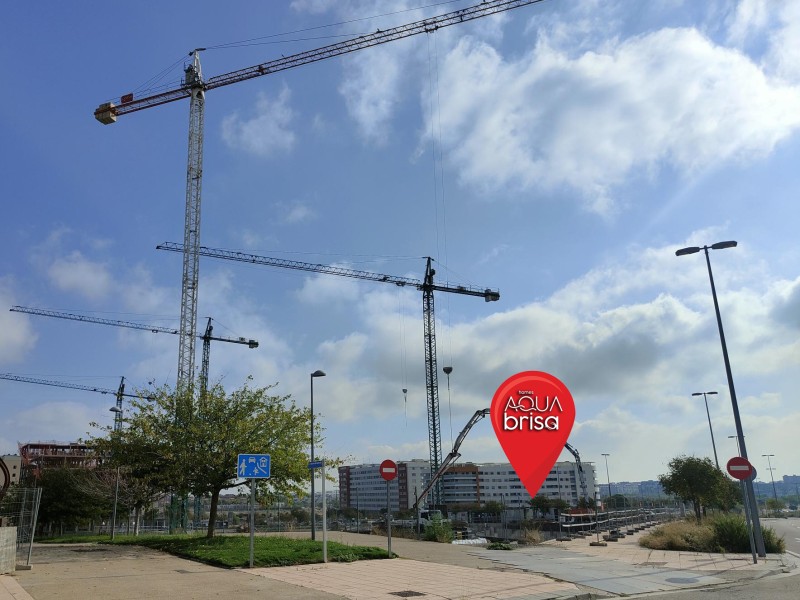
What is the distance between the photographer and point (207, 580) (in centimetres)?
1437

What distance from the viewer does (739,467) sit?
19.2 metres

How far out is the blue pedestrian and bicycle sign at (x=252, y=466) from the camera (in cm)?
1719

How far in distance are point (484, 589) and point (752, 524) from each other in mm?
12444

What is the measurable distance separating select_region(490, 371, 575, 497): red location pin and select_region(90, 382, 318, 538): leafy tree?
1332 centimetres

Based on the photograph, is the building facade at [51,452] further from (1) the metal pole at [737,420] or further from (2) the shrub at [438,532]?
(1) the metal pole at [737,420]

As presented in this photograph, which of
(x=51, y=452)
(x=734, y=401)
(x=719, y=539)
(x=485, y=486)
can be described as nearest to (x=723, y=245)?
(x=734, y=401)

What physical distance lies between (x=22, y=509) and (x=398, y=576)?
11.0m

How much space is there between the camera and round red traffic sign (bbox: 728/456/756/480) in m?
19.1

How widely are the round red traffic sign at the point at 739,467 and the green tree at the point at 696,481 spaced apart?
28.3 metres

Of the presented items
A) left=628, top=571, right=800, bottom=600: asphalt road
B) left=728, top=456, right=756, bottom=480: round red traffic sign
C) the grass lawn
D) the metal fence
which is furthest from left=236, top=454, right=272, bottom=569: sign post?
left=728, top=456, right=756, bottom=480: round red traffic sign

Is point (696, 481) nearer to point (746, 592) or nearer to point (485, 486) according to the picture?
point (746, 592)

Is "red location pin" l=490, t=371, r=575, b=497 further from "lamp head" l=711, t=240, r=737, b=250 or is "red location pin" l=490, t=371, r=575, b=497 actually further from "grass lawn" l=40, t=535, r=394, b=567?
"lamp head" l=711, t=240, r=737, b=250

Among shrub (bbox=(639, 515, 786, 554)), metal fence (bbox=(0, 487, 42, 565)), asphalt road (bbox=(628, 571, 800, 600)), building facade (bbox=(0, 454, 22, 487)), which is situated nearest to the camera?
asphalt road (bbox=(628, 571, 800, 600))

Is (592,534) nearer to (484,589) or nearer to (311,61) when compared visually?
(484,589)
